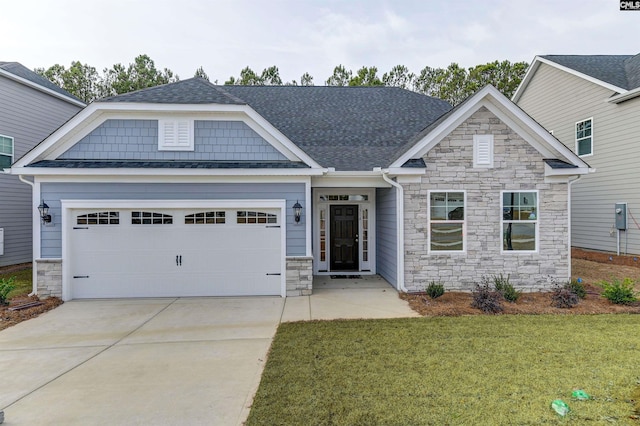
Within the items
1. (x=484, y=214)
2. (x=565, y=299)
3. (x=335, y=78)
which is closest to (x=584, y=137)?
(x=484, y=214)

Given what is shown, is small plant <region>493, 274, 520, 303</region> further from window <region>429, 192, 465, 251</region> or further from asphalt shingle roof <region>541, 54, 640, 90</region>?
asphalt shingle roof <region>541, 54, 640, 90</region>

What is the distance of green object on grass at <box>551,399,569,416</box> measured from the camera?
3.20m

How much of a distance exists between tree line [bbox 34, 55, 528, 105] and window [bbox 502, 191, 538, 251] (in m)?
20.7

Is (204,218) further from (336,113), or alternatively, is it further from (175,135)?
(336,113)

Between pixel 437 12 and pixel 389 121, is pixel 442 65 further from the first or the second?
pixel 389 121

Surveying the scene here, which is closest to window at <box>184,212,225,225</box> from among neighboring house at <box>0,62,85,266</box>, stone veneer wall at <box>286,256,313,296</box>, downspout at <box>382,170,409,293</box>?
stone veneer wall at <box>286,256,313,296</box>

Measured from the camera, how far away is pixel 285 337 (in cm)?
536

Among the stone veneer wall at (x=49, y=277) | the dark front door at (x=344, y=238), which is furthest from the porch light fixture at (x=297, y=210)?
the stone veneer wall at (x=49, y=277)

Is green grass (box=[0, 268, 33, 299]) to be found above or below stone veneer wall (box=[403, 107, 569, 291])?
below

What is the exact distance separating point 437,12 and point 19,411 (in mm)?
17157

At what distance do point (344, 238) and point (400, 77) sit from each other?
2439cm

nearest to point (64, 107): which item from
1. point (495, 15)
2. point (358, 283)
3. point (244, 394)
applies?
point (358, 283)

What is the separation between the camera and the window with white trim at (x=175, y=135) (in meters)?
7.97

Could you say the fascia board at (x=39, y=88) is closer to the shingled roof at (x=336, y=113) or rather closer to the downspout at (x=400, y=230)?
the shingled roof at (x=336, y=113)
